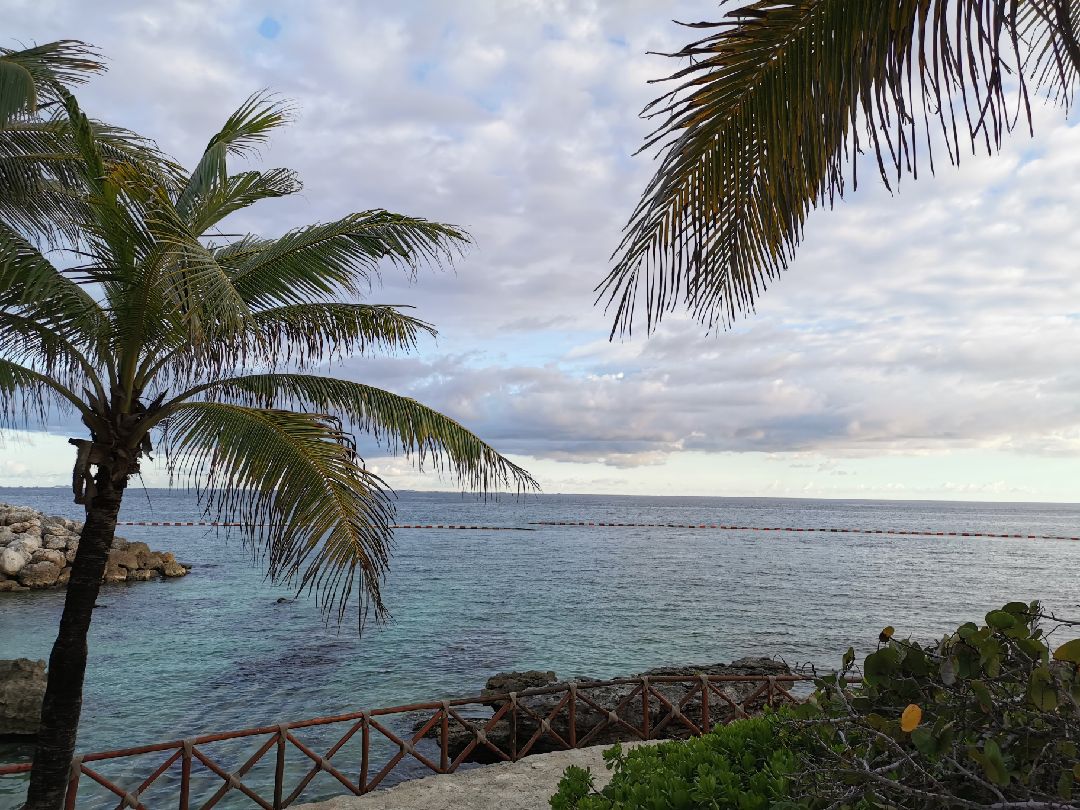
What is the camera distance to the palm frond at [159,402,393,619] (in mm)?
8016

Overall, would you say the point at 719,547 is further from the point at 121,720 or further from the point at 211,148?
the point at 211,148

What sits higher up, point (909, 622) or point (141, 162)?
point (141, 162)

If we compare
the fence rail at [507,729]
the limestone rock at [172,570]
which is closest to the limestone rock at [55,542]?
the limestone rock at [172,570]

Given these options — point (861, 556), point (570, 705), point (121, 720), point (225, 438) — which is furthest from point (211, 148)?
point (861, 556)

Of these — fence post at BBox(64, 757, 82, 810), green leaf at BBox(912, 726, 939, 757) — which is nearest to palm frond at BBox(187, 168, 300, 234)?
fence post at BBox(64, 757, 82, 810)

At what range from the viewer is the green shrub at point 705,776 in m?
4.58

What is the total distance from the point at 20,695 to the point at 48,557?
31063 millimetres

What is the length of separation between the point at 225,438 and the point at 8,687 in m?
14.9

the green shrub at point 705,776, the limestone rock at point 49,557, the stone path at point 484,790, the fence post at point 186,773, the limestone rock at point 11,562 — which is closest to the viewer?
the green shrub at point 705,776

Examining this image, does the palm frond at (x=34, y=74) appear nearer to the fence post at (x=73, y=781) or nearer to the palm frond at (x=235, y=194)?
the palm frond at (x=235, y=194)

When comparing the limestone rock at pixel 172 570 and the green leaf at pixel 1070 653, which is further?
the limestone rock at pixel 172 570

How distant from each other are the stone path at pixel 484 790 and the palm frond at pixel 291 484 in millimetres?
3338

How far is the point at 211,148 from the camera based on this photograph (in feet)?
28.4

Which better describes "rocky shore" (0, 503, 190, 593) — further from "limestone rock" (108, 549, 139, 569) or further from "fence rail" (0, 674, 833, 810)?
"fence rail" (0, 674, 833, 810)
